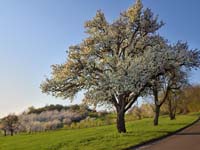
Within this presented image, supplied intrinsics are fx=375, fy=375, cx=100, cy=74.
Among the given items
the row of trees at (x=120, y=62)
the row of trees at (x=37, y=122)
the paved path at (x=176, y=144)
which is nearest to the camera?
the paved path at (x=176, y=144)

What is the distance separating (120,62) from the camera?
3488 centimetres

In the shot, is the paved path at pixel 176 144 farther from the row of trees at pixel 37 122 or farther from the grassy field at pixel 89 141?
the row of trees at pixel 37 122

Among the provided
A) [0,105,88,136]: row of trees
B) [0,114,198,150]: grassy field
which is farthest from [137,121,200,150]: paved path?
[0,105,88,136]: row of trees

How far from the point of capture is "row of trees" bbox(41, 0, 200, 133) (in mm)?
34625

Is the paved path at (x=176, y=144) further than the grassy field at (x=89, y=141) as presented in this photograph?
No

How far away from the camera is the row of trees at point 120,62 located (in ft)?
114

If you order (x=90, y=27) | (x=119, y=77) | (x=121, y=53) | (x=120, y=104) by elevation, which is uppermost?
(x=90, y=27)

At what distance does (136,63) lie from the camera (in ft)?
113

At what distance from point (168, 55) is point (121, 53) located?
4.70 meters

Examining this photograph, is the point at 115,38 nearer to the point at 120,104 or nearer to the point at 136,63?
the point at 136,63

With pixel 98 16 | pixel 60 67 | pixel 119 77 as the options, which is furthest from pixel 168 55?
pixel 60 67

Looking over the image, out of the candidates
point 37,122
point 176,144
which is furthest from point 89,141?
point 37,122

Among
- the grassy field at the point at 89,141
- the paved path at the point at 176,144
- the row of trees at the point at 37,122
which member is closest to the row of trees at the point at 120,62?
the grassy field at the point at 89,141

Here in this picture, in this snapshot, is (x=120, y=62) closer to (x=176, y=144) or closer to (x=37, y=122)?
(x=176, y=144)
